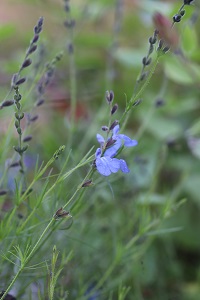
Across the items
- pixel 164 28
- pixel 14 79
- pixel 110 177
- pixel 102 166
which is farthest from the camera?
pixel 164 28

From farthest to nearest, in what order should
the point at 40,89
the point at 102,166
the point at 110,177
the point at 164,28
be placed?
the point at 164,28 < the point at 110,177 < the point at 40,89 < the point at 102,166

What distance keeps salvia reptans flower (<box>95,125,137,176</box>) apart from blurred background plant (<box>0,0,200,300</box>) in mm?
87

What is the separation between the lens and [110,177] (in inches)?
44.5

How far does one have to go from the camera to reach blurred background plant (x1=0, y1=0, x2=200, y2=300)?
39.6 inches

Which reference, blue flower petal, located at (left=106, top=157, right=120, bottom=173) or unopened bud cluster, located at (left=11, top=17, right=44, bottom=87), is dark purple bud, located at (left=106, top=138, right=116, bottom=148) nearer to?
blue flower petal, located at (left=106, top=157, right=120, bottom=173)

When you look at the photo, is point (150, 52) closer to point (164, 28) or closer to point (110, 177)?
point (110, 177)

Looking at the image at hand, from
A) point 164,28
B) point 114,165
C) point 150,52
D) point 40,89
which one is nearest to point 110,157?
point 114,165

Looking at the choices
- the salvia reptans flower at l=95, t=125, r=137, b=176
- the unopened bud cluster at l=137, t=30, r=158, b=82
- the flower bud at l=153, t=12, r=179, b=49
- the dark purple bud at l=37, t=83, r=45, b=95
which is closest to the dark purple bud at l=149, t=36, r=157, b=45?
the unopened bud cluster at l=137, t=30, r=158, b=82

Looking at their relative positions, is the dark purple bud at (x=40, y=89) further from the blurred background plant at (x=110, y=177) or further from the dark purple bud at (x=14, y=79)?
the dark purple bud at (x=14, y=79)

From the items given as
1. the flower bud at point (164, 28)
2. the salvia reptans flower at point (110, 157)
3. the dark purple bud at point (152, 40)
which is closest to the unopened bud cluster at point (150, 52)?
the dark purple bud at point (152, 40)

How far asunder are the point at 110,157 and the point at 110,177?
0.39 metres

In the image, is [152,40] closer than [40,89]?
Yes

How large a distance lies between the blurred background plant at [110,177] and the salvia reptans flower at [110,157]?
87mm

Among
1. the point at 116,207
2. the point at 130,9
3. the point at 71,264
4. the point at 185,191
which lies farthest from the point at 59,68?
the point at 71,264
